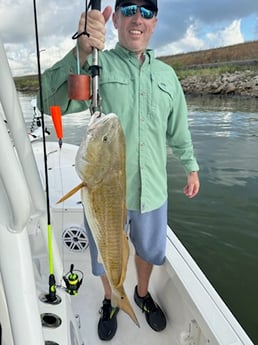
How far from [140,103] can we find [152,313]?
1489 millimetres

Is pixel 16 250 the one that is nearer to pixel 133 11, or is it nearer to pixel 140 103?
pixel 140 103

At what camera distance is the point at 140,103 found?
5.87ft

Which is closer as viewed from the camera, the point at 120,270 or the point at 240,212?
the point at 120,270

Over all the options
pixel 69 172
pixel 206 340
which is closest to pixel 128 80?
pixel 206 340

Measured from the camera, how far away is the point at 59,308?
1.42 m

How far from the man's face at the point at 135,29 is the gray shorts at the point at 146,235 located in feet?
3.10

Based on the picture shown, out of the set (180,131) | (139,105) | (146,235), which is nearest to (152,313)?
(146,235)

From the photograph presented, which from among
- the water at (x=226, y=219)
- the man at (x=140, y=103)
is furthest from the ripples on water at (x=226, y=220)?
the man at (x=140, y=103)

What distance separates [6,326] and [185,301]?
1126 mm

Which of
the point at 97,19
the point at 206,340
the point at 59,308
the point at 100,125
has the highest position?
the point at 97,19

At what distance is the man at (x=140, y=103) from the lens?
65.6 inches

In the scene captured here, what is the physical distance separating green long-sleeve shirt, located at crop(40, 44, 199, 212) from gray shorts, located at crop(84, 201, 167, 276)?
85 millimetres

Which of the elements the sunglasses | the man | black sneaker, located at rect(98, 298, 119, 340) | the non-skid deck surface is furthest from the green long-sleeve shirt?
the non-skid deck surface

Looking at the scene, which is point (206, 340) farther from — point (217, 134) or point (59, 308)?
point (217, 134)
